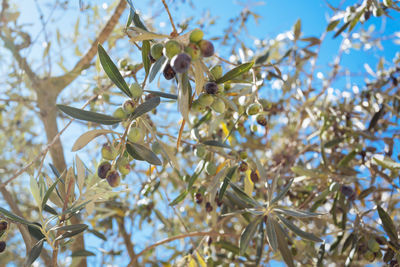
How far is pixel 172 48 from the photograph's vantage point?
2.87ft

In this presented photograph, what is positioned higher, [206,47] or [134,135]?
[206,47]

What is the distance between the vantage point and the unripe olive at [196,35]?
0.90 m

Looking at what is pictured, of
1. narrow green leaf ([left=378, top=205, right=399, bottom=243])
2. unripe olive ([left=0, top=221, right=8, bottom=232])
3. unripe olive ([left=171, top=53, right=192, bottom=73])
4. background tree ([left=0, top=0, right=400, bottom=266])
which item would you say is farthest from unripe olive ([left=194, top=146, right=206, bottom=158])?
narrow green leaf ([left=378, top=205, right=399, bottom=243])

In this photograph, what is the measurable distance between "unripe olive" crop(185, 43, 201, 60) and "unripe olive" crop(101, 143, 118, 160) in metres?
0.39

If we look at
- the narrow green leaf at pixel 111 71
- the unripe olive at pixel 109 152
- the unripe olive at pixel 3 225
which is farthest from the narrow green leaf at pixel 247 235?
the unripe olive at pixel 3 225

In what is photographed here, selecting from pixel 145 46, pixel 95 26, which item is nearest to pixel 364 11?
pixel 145 46

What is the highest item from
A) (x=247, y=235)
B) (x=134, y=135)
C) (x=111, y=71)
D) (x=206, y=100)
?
(x=111, y=71)

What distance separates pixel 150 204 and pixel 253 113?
127cm

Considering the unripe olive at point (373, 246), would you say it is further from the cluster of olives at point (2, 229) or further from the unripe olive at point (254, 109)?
the cluster of olives at point (2, 229)

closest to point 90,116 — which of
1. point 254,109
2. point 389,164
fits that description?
point 254,109

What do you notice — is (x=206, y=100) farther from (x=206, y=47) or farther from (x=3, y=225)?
(x=3, y=225)

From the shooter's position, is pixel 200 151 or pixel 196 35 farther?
pixel 200 151

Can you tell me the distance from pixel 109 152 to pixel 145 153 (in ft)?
0.43

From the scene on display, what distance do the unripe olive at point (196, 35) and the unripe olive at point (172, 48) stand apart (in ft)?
0.16
